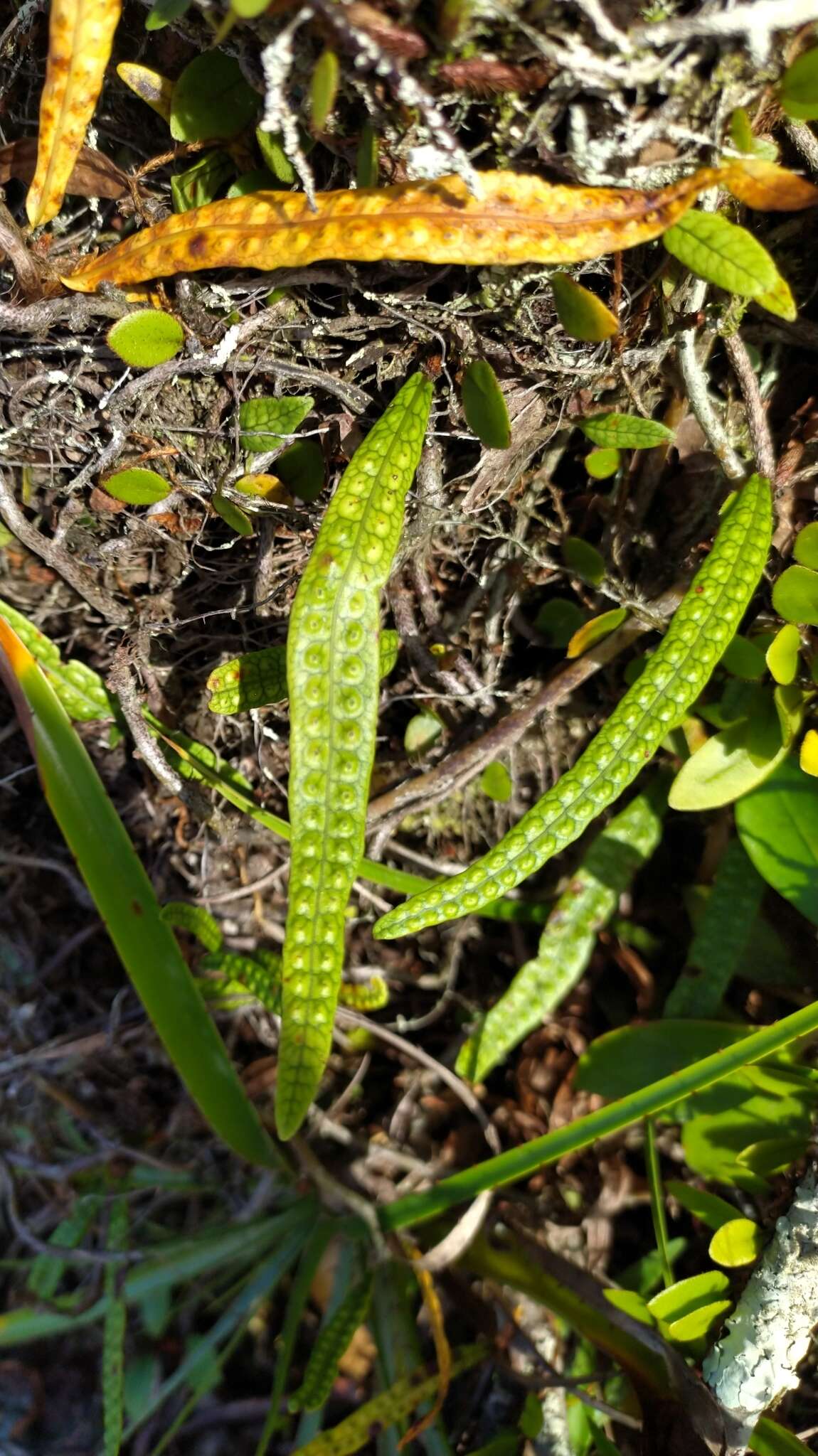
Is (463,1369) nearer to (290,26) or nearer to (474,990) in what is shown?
(474,990)

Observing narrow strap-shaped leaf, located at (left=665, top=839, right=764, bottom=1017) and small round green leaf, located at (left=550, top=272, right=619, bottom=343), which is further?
narrow strap-shaped leaf, located at (left=665, top=839, right=764, bottom=1017)

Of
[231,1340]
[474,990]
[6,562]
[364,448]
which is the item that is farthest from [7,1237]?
[364,448]

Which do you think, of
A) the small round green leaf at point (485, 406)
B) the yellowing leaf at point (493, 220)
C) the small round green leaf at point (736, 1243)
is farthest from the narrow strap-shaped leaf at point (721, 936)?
the yellowing leaf at point (493, 220)

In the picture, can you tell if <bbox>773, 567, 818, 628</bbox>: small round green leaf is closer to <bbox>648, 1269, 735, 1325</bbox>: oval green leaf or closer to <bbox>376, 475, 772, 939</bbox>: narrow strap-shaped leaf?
<bbox>376, 475, 772, 939</bbox>: narrow strap-shaped leaf

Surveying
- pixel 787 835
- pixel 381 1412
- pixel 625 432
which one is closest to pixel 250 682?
pixel 625 432

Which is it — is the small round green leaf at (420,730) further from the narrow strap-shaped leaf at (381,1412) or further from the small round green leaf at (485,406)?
the narrow strap-shaped leaf at (381,1412)

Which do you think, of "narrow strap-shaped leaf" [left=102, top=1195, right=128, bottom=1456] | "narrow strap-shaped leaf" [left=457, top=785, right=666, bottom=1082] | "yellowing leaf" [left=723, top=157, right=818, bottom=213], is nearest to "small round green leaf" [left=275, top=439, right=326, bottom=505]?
"yellowing leaf" [left=723, top=157, right=818, bottom=213]
